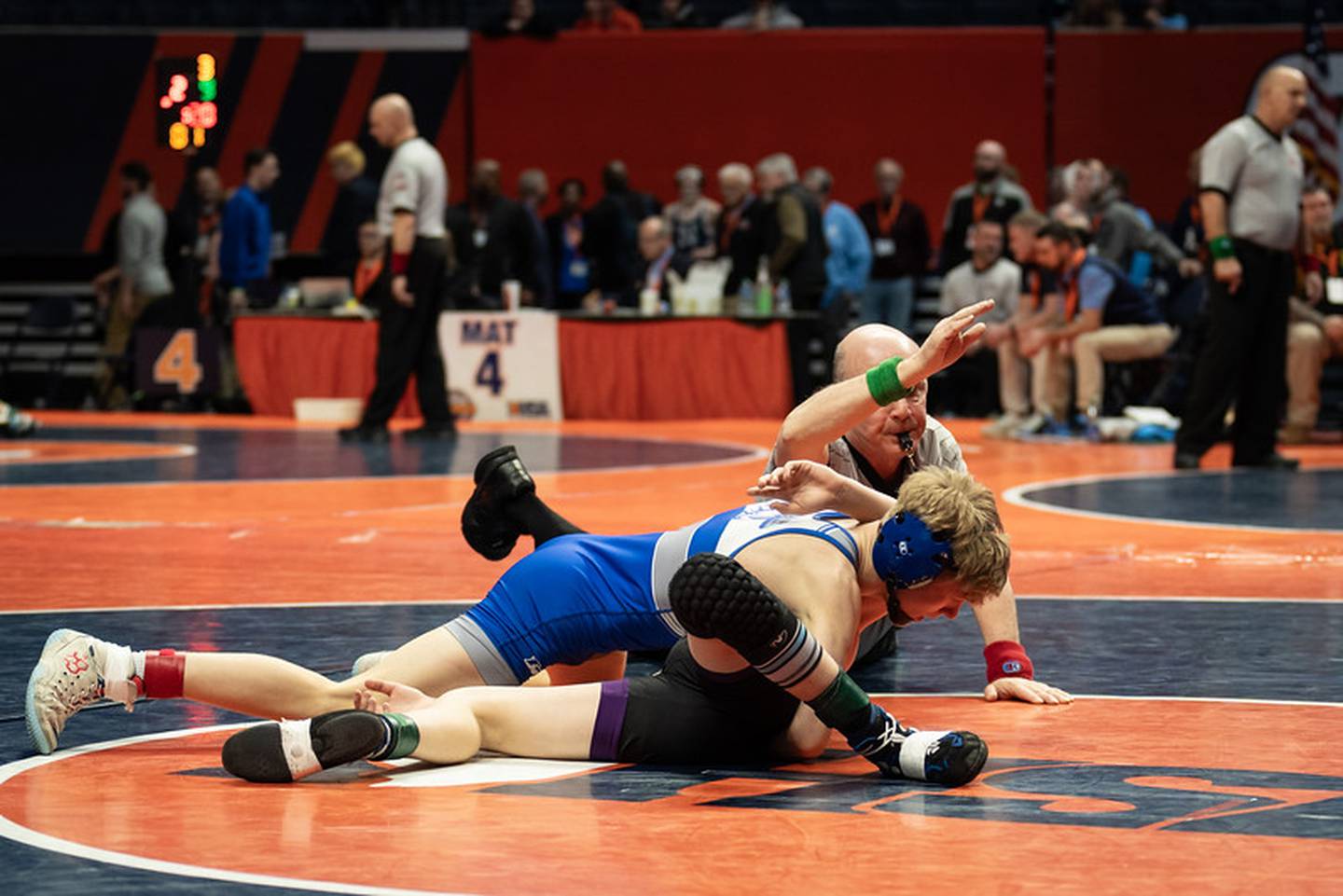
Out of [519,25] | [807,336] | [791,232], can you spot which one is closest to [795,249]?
[791,232]

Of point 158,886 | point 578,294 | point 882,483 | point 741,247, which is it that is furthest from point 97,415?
point 158,886

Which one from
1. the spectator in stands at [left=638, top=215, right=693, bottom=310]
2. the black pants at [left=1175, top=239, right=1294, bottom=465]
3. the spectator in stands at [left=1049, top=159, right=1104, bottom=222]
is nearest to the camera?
the black pants at [left=1175, top=239, right=1294, bottom=465]

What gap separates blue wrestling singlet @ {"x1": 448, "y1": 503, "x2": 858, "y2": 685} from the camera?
4.69 m

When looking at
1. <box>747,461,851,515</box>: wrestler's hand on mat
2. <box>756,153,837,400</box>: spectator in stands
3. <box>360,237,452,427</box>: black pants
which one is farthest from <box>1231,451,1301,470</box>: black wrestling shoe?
<box>747,461,851,515</box>: wrestler's hand on mat

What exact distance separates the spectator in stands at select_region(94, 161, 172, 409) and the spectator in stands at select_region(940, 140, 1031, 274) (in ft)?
20.6

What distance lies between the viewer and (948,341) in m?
4.85

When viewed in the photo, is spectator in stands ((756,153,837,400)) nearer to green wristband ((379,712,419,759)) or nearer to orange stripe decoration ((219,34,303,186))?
orange stripe decoration ((219,34,303,186))

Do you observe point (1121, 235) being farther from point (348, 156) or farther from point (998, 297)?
point (348, 156)

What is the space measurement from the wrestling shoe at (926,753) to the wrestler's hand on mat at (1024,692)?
2.88 feet

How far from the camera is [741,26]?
19.5 meters

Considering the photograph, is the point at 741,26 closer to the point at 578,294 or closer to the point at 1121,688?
the point at 578,294

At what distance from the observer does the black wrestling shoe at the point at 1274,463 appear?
38.8 ft

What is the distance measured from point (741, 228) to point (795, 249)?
0.51 metres

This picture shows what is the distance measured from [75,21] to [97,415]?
17.6ft
